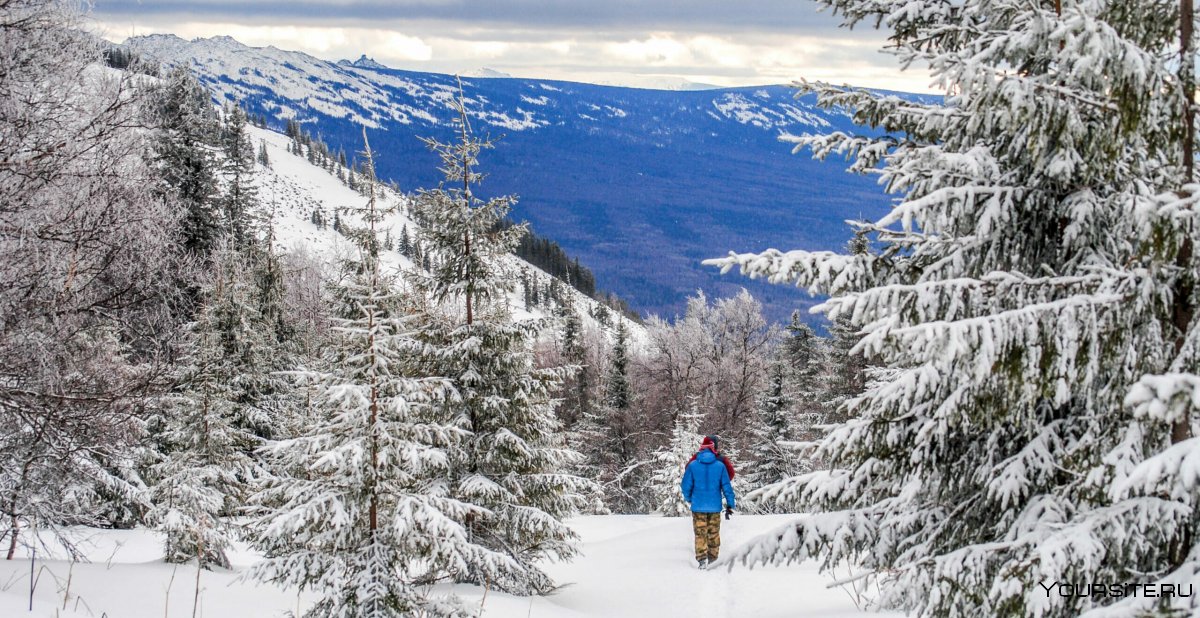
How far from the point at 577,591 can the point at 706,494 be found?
269cm

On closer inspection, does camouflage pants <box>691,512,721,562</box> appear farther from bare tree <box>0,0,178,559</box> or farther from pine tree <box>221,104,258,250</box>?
pine tree <box>221,104,258,250</box>

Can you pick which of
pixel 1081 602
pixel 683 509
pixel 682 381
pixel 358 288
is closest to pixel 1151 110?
pixel 1081 602

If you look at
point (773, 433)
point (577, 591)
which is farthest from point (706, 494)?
point (773, 433)

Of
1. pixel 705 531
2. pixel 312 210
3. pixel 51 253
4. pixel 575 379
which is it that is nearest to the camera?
pixel 51 253

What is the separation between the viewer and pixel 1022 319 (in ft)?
10.9

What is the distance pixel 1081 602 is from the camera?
362 centimetres

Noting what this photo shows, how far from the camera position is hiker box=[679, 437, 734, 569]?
37.2ft

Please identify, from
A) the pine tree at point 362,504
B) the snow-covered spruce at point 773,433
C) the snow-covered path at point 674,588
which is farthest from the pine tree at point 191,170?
the pine tree at point 362,504

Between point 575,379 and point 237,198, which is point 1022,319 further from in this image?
point 575,379

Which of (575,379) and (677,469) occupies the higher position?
(677,469)

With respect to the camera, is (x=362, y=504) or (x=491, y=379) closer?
(x=362, y=504)

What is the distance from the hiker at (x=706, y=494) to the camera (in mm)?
11328

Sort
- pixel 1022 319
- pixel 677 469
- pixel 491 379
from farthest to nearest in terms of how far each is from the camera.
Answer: pixel 677 469 → pixel 491 379 → pixel 1022 319

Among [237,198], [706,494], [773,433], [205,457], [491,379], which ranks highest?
[237,198]
